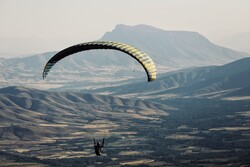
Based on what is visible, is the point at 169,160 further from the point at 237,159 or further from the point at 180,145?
the point at 180,145

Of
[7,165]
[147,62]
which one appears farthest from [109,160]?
[147,62]

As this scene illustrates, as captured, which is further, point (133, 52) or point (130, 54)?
point (130, 54)

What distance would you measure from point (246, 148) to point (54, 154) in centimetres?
5831

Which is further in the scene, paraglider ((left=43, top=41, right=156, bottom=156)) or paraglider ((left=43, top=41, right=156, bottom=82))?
paraglider ((left=43, top=41, right=156, bottom=82))

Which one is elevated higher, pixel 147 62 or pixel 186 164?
pixel 147 62

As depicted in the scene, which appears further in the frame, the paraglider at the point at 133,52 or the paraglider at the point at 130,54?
the paraglider at the point at 133,52

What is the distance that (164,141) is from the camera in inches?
7441

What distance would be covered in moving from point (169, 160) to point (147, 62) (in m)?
105

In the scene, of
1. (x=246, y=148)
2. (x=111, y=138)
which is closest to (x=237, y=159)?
(x=246, y=148)

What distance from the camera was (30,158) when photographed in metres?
148

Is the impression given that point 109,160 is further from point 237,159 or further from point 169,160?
point 237,159

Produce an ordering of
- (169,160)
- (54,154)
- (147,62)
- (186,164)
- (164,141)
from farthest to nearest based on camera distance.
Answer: (164,141) → (54,154) → (169,160) → (186,164) → (147,62)

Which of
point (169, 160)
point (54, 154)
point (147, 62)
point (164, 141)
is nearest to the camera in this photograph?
point (147, 62)

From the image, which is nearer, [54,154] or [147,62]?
[147,62]
